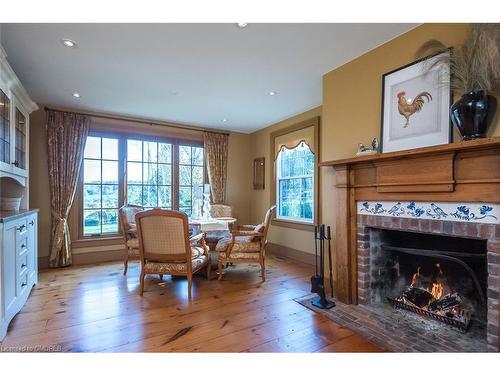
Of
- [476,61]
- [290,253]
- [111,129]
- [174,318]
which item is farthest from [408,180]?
[111,129]

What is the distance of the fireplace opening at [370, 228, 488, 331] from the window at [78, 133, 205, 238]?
9.97 ft

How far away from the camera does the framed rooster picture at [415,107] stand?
2041mm

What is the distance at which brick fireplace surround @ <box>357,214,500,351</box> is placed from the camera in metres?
1.75

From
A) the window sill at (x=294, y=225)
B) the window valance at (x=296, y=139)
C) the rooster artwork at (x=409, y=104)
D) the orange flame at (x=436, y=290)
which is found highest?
the window valance at (x=296, y=139)

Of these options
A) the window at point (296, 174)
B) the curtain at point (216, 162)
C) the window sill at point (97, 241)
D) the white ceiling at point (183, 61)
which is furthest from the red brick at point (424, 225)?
the window sill at point (97, 241)

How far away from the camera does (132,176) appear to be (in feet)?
15.9

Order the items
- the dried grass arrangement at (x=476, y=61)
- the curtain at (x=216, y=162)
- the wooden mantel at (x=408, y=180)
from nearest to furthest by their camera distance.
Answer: the dried grass arrangement at (x=476, y=61) → the wooden mantel at (x=408, y=180) → the curtain at (x=216, y=162)

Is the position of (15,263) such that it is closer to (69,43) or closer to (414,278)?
(69,43)

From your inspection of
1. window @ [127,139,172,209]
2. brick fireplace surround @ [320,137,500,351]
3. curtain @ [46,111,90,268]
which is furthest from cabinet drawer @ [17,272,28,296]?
brick fireplace surround @ [320,137,500,351]

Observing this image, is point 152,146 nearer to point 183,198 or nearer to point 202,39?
point 183,198

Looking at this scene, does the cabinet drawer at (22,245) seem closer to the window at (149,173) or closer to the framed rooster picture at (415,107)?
the window at (149,173)

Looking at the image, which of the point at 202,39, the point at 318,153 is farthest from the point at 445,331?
the point at 202,39

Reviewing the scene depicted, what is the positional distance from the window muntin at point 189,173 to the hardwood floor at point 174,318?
6.41 feet
